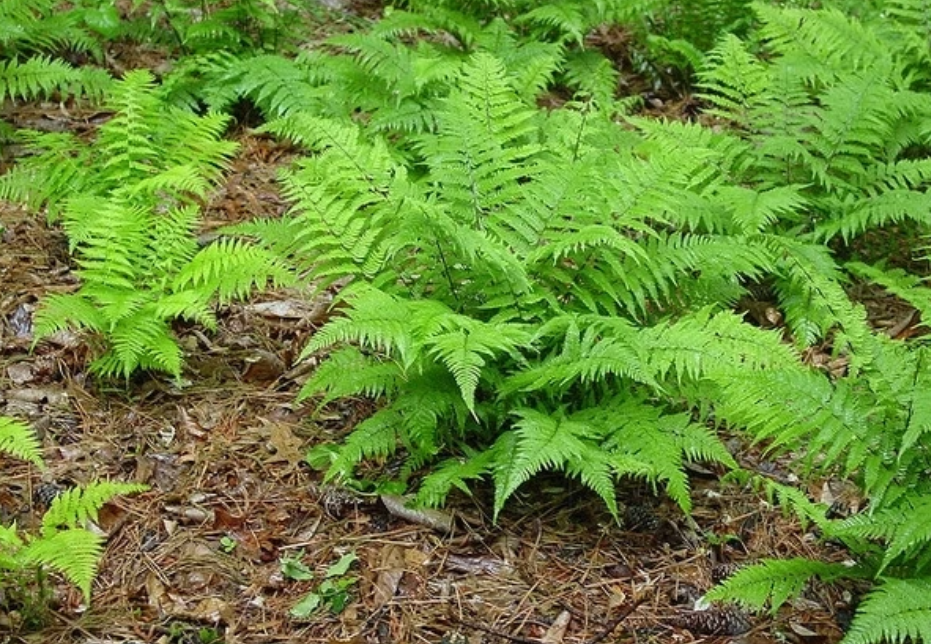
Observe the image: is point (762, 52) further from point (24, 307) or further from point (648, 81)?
point (24, 307)

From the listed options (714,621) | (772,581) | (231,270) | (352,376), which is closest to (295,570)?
(352,376)

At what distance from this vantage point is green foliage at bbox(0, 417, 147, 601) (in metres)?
3.28

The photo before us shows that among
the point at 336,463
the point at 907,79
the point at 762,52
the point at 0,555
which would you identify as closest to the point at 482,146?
the point at 336,463

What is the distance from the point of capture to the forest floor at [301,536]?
3625 mm

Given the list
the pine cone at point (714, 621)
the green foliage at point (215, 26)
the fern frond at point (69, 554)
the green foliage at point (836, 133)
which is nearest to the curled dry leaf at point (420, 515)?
the pine cone at point (714, 621)

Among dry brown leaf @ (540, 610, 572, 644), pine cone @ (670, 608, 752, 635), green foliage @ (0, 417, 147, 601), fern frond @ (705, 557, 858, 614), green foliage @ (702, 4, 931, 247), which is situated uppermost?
green foliage @ (702, 4, 931, 247)

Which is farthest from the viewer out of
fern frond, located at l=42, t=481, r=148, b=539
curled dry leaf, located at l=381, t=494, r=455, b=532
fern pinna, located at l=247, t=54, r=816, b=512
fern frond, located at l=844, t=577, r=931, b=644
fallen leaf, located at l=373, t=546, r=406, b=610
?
curled dry leaf, located at l=381, t=494, r=455, b=532

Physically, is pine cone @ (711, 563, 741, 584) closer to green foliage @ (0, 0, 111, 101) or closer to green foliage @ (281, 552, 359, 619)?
green foliage @ (281, 552, 359, 619)

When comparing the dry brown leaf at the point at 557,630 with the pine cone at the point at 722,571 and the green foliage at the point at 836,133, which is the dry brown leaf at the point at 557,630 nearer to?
the pine cone at the point at 722,571

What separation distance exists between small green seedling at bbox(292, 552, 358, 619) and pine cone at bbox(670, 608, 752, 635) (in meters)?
1.14

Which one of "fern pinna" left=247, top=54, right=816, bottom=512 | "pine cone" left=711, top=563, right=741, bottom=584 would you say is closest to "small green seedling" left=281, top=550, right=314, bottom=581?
"fern pinna" left=247, top=54, right=816, bottom=512

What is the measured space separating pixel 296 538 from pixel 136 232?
1.57 metres

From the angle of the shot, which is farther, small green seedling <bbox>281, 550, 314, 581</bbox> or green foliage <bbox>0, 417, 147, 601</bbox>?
small green seedling <bbox>281, 550, 314, 581</bbox>

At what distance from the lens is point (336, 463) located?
3.92m
